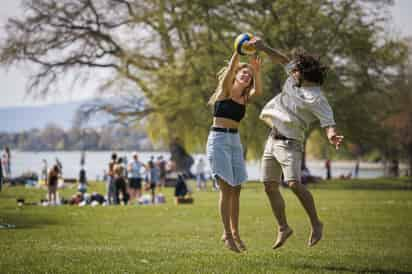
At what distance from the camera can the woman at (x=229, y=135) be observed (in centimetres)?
882

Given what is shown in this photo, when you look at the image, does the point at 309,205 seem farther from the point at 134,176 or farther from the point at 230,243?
the point at 134,176

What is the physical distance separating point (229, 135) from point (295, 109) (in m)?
0.89

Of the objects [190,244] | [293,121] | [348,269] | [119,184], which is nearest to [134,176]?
[119,184]

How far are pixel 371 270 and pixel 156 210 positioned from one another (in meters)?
13.3

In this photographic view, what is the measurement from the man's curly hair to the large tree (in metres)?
27.9

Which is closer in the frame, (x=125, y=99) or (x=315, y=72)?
(x=315, y=72)

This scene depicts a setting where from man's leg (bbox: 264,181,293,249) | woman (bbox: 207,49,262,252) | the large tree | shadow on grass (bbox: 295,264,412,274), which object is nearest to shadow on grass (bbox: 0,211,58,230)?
woman (bbox: 207,49,262,252)

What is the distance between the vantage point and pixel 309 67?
8.62 meters

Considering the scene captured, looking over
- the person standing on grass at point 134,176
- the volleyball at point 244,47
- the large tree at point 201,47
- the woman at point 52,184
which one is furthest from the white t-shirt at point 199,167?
the volleyball at point 244,47

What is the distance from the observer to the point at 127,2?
45.7 meters

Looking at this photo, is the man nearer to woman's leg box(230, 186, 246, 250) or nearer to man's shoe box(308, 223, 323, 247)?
man's shoe box(308, 223, 323, 247)

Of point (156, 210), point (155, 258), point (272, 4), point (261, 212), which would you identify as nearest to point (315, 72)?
point (155, 258)

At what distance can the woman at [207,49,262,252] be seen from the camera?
8820mm

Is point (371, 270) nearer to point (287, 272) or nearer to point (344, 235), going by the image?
point (287, 272)
